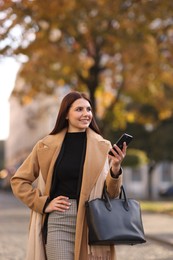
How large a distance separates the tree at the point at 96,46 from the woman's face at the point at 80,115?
57.1 feet

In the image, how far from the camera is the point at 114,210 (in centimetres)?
500

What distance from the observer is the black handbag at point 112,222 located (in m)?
4.91

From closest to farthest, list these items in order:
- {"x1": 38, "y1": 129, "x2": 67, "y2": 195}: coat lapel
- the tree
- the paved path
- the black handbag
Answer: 1. the black handbag
2. {"x1": 38, "y1": 129, "x2": 67, "y2": 195}: coat lapel
3. the paved path
4. the tree

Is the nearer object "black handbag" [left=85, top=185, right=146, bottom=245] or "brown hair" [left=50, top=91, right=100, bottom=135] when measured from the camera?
"black handbag" [left=85, top=185, right=146, bottom=245]

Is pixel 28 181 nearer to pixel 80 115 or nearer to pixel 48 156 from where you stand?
pixel 48 156

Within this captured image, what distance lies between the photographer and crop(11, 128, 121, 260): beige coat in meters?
5.02

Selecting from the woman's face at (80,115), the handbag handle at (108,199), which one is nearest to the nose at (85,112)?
the woman's face at (80,115)

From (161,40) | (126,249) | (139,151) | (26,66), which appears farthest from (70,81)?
(139,151)

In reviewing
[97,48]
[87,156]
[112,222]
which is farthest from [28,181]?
[97,48]

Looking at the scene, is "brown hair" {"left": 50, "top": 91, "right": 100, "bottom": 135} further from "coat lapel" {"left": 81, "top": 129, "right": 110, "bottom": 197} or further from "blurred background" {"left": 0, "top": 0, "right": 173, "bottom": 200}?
"blurred background" {"left": 0, "top": 0, "right": 173, "bottom": 200}

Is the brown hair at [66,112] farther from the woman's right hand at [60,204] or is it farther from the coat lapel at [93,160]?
the woman's right hand at [60,204]

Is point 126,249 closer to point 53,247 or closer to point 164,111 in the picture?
point 53,247

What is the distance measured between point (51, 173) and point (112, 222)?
0.53 metres

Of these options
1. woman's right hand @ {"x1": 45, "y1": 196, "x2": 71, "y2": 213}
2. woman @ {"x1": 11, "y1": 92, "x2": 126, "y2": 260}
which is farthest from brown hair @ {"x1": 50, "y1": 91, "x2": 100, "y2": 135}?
woman's right hand @ {"x1": 45, "y1": 196, "x2": 71, "y2": 213}
